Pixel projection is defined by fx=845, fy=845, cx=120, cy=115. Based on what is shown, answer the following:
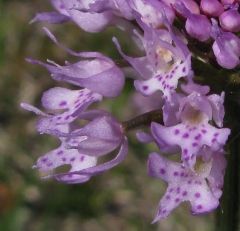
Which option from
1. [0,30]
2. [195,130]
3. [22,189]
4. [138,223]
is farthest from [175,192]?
[0,30]

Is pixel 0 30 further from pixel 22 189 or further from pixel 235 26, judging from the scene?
pixel 235 26

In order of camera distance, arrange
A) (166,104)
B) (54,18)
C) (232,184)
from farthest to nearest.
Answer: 1. (54,18)
2. (232,184)
3. (166,104)

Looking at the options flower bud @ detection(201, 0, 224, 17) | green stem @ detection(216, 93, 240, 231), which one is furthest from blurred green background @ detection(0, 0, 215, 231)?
flower bud @ detection(201, 0, 224, 17)

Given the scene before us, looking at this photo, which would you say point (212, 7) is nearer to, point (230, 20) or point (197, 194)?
point (230, 20)

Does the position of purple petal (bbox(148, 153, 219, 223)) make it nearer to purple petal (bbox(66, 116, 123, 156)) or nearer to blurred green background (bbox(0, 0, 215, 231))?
purple petal (bbox(66, 116, 123, 156))

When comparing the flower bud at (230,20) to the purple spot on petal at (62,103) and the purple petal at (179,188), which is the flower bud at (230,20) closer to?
the purple petal at (179,188)

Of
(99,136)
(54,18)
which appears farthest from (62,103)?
(54,18)
